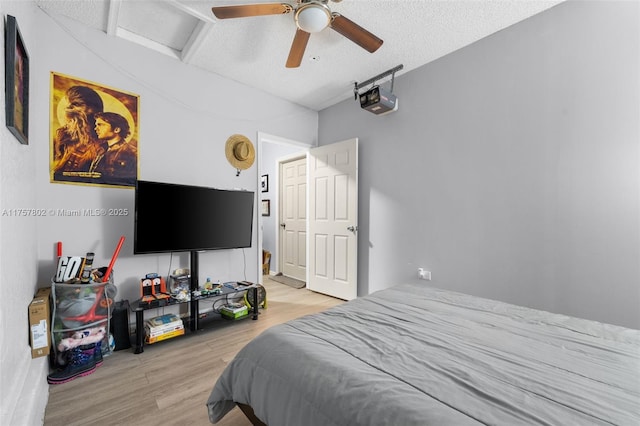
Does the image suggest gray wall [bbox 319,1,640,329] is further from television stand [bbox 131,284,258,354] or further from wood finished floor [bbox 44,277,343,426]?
wood finished floor [bbox 44,277,343,426]

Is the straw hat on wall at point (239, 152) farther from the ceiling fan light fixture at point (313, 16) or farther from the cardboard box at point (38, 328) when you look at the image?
the cardboard box at point (38, 328)

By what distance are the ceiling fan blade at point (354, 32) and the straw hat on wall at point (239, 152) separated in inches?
70.1

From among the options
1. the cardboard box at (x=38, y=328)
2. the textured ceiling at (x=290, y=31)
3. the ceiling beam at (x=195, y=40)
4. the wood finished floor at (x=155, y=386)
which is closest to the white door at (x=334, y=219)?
the textured ceiling at (x=290, y=31)

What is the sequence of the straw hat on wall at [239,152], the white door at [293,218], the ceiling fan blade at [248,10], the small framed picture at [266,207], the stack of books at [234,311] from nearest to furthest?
the ceiling fan blade at [248,10]
the stack of books at [234,311]
the straw hat on wall at [239,152]
the white door at [293,218]
the small framed picture at [266,207]

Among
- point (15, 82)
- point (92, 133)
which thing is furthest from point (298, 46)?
point (92, 133)

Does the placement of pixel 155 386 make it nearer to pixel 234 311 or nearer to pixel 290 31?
pixel 234 311

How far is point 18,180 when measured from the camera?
5.01 ft

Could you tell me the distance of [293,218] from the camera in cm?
506

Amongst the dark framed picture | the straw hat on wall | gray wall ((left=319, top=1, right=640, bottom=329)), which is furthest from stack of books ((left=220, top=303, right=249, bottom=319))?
the dark framed picture

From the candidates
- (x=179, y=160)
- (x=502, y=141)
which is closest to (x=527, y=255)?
(x=502, y=141)

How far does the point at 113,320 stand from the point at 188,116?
208 cm

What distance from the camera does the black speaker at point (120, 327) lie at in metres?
2.31

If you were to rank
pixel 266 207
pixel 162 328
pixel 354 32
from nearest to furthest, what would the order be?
pixel 354 32 < pixel 162 328 < pixel 266 207

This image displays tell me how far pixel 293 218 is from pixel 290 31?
3121 millimetres
